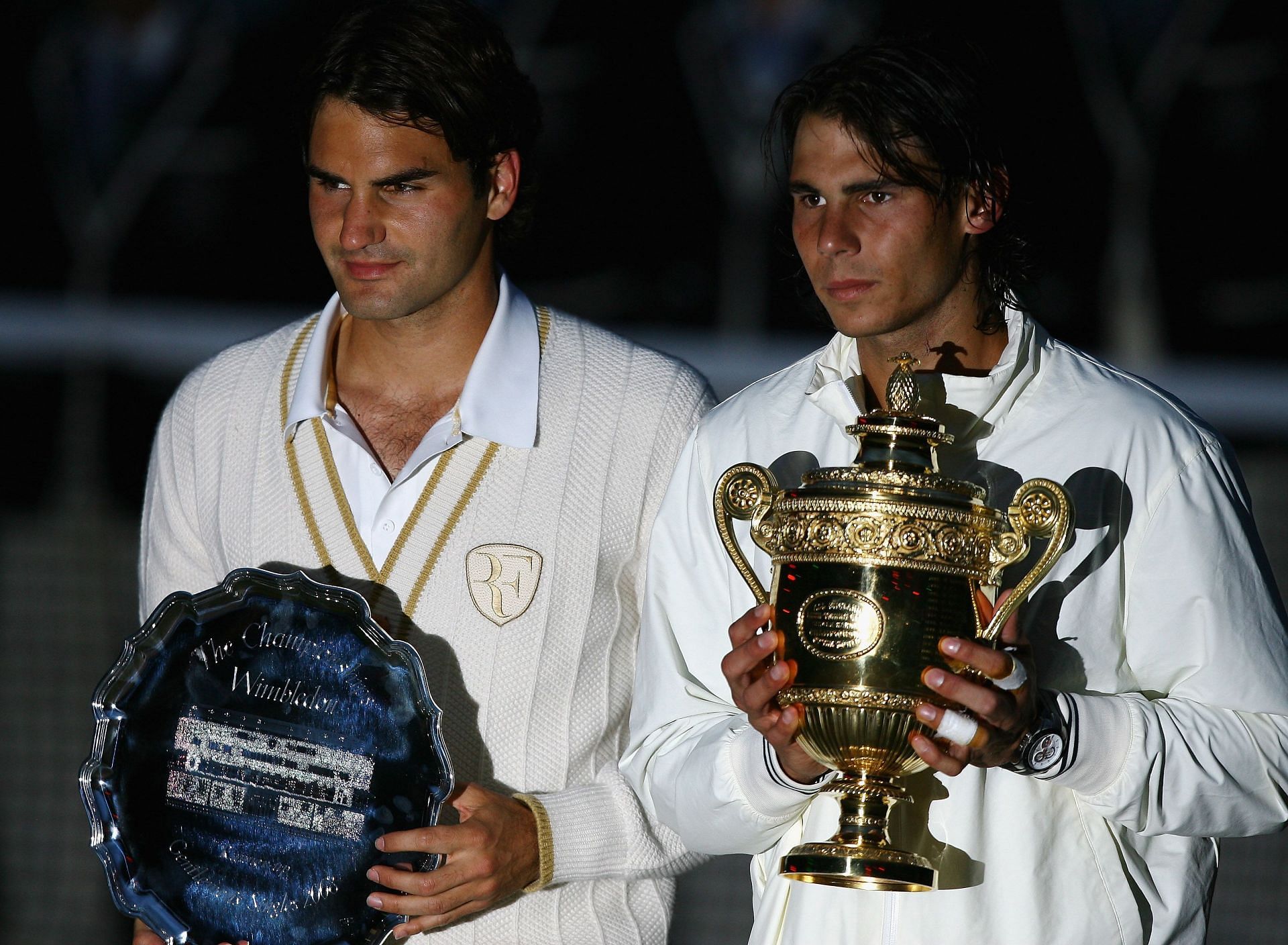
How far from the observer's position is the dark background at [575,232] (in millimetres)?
5523

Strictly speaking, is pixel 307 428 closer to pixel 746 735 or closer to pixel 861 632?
pixel 746 735

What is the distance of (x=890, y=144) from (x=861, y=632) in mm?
694

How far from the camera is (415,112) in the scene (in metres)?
2.88

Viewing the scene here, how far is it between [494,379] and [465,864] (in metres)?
0.78

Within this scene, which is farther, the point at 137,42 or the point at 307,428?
the point at 137,42

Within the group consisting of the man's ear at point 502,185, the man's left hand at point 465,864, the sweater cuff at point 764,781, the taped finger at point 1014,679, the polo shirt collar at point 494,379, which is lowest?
the man's left hand at point 465,864

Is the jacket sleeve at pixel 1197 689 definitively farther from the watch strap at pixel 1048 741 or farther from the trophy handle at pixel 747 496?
the trophy handle at pixel 747 496

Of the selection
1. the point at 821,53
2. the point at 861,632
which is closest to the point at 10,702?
the point at 821,53

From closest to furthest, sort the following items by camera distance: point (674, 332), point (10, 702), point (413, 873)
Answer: point (413, 873) < point (674, 332) < point (10, 702)

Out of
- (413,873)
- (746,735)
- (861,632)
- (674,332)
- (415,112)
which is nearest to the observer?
(861,632)

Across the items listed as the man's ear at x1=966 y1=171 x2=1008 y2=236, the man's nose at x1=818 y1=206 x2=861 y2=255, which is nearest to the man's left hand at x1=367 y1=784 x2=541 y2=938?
the man's nose at x1=818 y1=206 x2=861 y2=255

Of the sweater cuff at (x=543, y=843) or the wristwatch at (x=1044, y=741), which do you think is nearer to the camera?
the wristwatch at (x=1044, y=741)

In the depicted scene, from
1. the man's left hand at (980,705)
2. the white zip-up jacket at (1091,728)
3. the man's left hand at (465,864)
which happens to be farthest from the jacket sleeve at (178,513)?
the man's left hand at (980,705)

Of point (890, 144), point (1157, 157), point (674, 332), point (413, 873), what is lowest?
point (413, 873)
